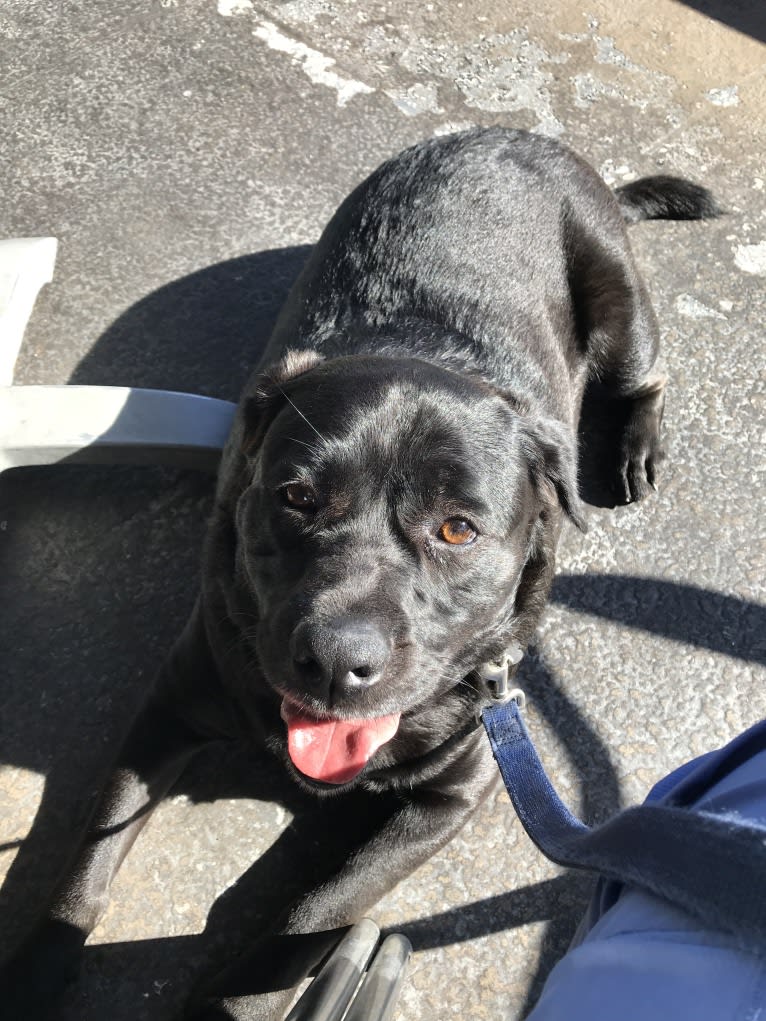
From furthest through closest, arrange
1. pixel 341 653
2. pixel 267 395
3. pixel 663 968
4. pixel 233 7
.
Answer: pixel 233 7 < pixel 267 395 < pixel 341 653 < pixel 663 968

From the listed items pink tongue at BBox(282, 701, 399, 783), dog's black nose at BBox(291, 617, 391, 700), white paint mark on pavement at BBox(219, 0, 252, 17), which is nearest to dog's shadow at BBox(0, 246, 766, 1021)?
pink tongue at BBox(282, 701, 399, 783)

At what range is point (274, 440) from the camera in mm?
2059

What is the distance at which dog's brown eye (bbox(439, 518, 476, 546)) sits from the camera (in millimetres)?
1959

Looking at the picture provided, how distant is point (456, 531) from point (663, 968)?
3.67 ft

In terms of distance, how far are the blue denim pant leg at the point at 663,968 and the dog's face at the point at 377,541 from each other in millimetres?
764

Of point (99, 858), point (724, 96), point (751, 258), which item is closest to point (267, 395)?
point (99, 858)

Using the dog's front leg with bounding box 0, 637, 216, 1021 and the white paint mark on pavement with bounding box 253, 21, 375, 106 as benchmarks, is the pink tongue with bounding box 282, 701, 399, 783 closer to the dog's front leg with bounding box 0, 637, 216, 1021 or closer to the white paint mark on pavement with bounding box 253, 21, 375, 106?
the dog's front leg with bounding box 0, 637, 216, 1021

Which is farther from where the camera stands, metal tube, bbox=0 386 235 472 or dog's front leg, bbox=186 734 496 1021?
metal tube, bbox=0 386 235 472

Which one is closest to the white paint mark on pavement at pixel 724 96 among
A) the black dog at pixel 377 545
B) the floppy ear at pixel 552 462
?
the black dog at pixel 377 545

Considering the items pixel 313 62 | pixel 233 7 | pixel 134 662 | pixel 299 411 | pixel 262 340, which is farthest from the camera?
pixel 233 7

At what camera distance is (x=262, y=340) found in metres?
3.36

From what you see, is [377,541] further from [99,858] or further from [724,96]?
[724,96]

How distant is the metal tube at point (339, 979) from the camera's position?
1924 mm

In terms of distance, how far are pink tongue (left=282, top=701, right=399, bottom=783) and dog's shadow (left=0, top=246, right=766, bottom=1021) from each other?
39 cm
